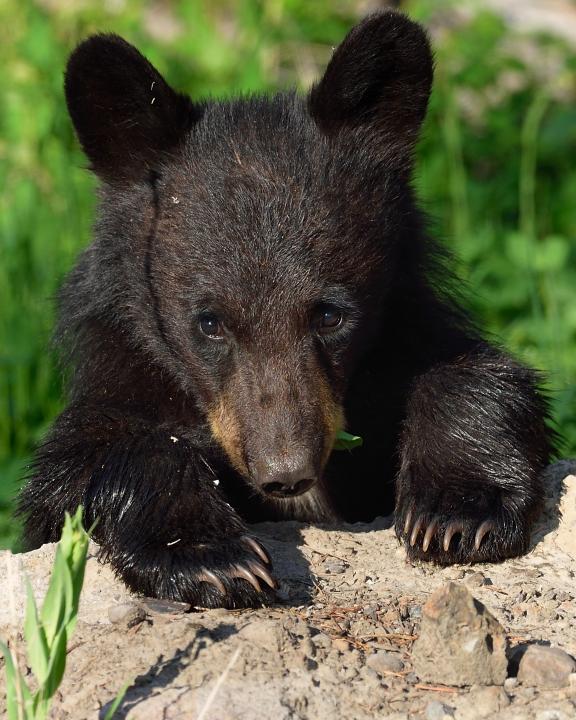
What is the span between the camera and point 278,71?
30.1 ft

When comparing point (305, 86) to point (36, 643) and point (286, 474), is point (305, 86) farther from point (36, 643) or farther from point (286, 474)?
point (36, 643)

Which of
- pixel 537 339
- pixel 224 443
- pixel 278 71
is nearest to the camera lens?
pixel 224 443

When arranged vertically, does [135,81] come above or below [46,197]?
above

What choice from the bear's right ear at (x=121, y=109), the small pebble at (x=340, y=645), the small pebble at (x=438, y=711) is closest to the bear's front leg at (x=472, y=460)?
the small pebble at (x=340, y=645)

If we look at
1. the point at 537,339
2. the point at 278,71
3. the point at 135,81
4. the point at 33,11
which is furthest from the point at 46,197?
the point at 135,81

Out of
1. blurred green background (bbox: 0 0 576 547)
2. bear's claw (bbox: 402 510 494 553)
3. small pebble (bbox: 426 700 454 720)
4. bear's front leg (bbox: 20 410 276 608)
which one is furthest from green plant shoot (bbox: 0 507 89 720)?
blurred green background (bbox: 0 0 576 547)

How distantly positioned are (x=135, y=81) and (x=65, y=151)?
12.8ft

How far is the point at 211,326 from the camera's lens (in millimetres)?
3873

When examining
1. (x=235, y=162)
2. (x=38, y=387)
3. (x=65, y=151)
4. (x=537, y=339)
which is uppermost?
(x=235, y=162)

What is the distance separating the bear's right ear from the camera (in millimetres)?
3889

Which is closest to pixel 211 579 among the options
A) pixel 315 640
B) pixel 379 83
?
pixel 315 640

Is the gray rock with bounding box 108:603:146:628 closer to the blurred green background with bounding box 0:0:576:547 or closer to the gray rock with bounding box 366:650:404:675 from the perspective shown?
the gray rock with bounding box 366:650:404:675

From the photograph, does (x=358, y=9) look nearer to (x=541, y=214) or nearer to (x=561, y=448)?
(x=541, y=214)

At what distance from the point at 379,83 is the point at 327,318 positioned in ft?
2.89
